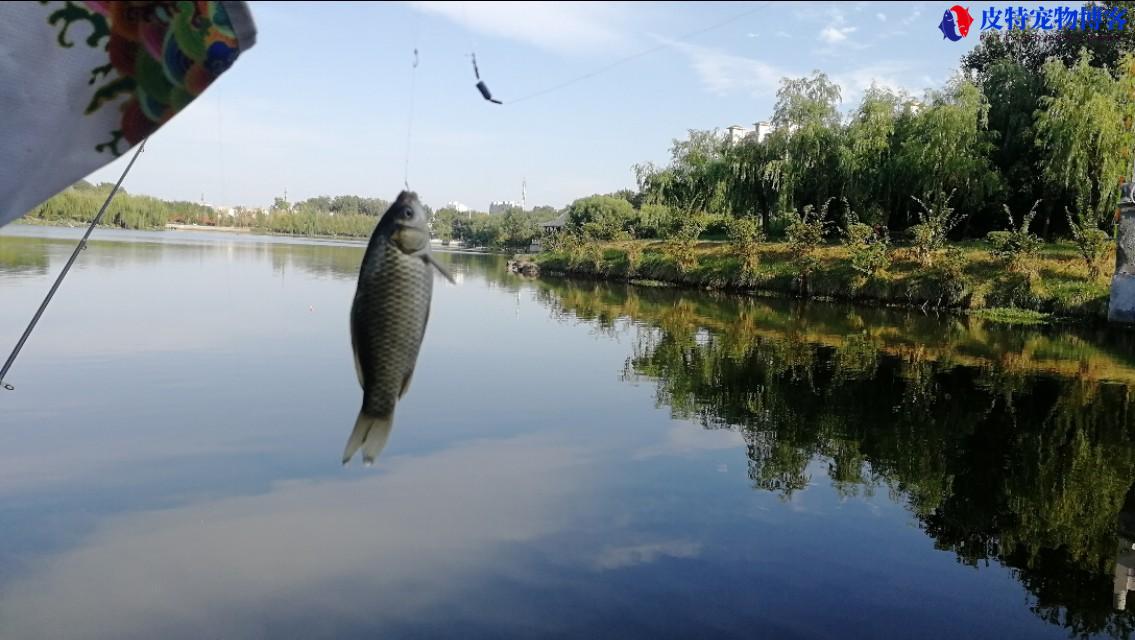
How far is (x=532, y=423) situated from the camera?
34.6 feet

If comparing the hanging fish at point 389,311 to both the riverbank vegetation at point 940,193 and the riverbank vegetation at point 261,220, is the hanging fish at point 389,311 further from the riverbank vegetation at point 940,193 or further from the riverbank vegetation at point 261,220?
the riverbank vegetation at point 261,220

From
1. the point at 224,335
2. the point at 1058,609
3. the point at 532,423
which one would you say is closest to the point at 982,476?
the point at 1058,609

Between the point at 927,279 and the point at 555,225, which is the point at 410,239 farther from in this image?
the point at 555,225

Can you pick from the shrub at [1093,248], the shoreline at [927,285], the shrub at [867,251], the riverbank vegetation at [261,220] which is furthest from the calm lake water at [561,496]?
the riverbank vegetation at [261,220]

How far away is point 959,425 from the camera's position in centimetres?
1072

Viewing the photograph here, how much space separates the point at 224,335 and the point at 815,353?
12.3m

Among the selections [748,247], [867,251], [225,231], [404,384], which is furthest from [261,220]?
[404,384]

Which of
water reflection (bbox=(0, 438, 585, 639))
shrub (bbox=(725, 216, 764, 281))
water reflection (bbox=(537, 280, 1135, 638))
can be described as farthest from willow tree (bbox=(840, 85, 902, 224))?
water reflection (bbox=(0, 438, 585, 639))

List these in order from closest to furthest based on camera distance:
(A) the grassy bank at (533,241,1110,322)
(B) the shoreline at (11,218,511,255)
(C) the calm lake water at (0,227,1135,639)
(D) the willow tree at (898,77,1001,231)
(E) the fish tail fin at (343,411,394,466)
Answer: (E) the fish tail fin at (343,411,394,466), (C) the calm lake water at (0,227,1135,639), (A) the grassy bank at (533,241,1110,322), (D) the willow tree at (898,77,1001,231), (B) the shoreline at (11,218,511,255)

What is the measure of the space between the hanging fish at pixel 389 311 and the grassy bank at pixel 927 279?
1000 inches

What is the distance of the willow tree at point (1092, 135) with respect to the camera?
28.6 meters

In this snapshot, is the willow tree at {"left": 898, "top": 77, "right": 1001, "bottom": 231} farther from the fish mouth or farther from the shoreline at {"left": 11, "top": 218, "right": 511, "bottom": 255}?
the shoreline at {"left": 11, "top": 218, "right": 511, "bottom": 255}

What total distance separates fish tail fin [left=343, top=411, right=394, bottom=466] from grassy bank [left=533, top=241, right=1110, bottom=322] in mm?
25454

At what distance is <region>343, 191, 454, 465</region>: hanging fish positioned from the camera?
1.88 m
